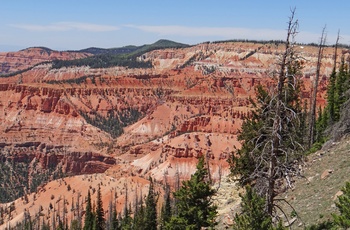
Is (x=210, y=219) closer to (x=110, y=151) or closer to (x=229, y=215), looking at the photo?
(x=229, y=215)

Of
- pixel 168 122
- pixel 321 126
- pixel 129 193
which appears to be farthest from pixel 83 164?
pixel 321 126

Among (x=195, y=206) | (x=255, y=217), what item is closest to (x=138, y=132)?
(x=195, y=206)

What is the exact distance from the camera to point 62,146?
162 metres

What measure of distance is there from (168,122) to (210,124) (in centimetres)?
3922

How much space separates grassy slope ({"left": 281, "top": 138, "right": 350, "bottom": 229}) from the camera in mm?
18847

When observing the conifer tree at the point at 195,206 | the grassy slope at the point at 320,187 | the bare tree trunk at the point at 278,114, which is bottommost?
the conifer tree at the point at 195,206

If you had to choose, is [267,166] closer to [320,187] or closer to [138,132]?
[320,187]

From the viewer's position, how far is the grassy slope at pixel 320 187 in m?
18.8

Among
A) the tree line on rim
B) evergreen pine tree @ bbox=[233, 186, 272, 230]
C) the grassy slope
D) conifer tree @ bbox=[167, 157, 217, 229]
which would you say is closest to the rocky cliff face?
the tree line on rim

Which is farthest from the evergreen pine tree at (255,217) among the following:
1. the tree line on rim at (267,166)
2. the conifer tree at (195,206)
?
the conifer tree at (195,206)

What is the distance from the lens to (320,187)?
864 inches

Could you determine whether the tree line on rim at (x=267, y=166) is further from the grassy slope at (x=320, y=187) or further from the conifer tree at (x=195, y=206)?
the grassy slope at (x=320, y=187)

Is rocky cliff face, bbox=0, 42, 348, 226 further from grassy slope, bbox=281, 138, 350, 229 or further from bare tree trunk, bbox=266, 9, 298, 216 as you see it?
bare tree trunk, bbox=266, 9, 298, 216

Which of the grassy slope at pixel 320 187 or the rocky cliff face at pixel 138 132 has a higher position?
the grassy slope at pixel 320 187
